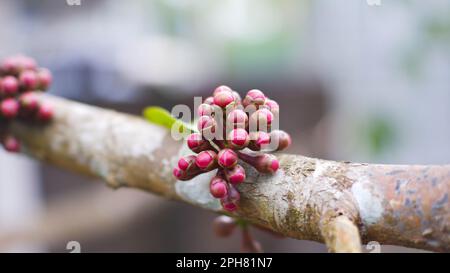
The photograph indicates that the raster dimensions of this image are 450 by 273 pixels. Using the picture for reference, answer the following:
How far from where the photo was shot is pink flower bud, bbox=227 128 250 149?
78cm

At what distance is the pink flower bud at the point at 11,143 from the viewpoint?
129cm

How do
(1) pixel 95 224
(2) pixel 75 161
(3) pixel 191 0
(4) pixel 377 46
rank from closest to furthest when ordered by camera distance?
1. (2) pixel 75 161
2. (1) pixel 95 224
3. (3) pixel 191 0
4. (4) pixel 377 46

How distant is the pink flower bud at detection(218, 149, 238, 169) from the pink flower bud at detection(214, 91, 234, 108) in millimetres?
66

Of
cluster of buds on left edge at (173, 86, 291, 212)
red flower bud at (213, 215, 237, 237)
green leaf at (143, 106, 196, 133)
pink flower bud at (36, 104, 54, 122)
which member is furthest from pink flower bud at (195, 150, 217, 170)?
pink flower bud at (36, 104, 54, 122)

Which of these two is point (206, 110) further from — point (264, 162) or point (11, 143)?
point (11, 143)

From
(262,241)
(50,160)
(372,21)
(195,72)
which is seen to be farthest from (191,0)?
(50,160)

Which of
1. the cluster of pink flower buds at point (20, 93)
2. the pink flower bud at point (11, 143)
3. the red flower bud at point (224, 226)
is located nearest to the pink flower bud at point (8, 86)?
the cluster of pink flower buds at point (20, 93)

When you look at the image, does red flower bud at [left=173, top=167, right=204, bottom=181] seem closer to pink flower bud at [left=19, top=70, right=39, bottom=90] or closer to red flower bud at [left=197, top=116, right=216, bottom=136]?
red flower bud at [left=197, top=116, right=216, bottom=136]

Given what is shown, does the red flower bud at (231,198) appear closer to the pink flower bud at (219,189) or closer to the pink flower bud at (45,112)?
the pink flower bud at (219,189)

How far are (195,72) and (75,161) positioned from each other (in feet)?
12.3

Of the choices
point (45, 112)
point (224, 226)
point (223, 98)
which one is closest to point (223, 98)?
point (223, 98)

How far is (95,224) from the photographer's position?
3229mm

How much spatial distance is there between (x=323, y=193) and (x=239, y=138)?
14 cm
